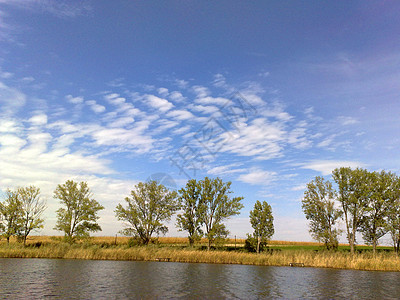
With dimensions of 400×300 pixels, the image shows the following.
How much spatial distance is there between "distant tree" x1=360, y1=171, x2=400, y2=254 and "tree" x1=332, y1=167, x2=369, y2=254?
102 centimetres

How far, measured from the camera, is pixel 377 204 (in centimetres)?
5847

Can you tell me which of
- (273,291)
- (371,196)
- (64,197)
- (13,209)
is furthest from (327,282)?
(13,209)

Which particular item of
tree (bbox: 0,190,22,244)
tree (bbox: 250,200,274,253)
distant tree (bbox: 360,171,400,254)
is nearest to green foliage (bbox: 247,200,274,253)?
tree (bbox: 250,200,274,253)

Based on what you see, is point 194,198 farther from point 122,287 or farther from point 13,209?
point 122,287

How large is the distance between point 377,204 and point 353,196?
551 cm

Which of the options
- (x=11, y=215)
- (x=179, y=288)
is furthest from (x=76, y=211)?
(x=179, y=288)

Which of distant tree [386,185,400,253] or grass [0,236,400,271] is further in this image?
distant tree [386,185,400,253]

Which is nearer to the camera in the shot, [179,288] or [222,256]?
[179,288]

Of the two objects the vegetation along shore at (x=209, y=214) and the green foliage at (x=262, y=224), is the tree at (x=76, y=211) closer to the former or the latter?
the vegetation along shore at (x=209, y=214)

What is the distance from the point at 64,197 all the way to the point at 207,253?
1405 inches

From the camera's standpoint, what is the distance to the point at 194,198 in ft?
206

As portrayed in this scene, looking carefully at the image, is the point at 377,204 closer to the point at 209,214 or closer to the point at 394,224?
the point at 394,224

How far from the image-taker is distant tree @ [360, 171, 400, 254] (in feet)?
189

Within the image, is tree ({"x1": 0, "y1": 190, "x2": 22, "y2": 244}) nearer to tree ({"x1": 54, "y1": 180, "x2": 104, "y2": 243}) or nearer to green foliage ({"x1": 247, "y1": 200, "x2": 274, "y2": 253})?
tree ({"x1": 54, "y1": 180, "x2": 104, "y2": 243})
